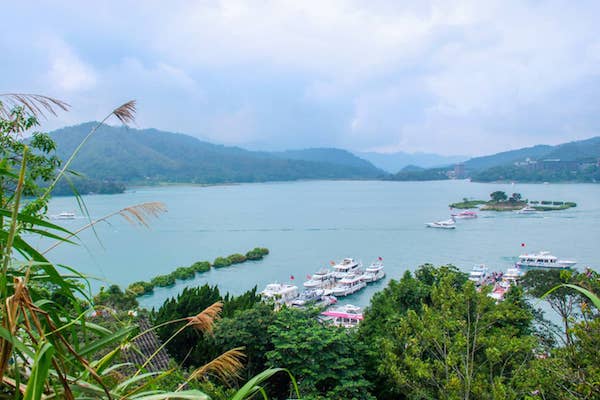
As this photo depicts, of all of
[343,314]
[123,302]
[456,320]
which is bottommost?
[343,314]

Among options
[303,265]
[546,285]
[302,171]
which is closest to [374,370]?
[546,285]

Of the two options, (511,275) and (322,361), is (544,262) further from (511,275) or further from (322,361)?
(322,361)

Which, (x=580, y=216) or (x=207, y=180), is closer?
(x=580, y=216)

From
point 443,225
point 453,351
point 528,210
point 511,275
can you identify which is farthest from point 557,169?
point 453,351

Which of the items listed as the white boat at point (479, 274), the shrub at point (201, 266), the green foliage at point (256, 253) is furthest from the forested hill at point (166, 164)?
the white boat at point (479, 274)

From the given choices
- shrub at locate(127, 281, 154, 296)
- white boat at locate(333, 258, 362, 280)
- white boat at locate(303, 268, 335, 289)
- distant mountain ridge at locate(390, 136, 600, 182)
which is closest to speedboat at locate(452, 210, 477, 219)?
white boat at locate(333, 258, 362, 280)

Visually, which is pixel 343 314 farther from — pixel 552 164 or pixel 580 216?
pixel 552 164

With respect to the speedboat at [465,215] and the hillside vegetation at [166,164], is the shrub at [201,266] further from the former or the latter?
the hillside vegetation at [166,164]

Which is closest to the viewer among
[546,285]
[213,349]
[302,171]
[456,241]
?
[213,349]

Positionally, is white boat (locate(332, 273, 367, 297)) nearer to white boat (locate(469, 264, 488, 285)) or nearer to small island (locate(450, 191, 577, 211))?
white boat (locate(469, 264, 488, 285))
